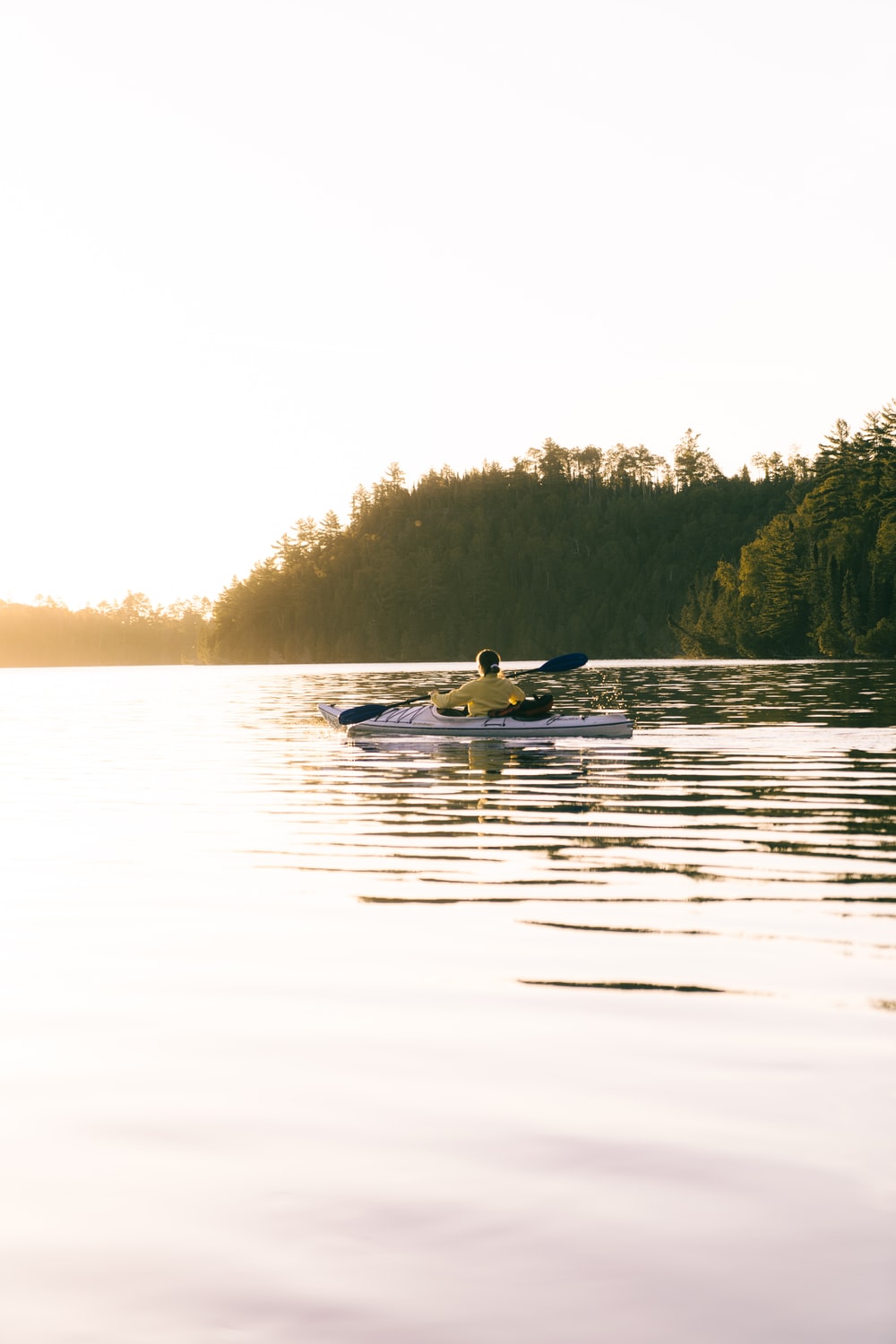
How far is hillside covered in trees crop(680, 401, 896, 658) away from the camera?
104812 mm

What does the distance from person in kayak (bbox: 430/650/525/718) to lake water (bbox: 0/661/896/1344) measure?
1039cm

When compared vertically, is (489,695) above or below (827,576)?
below

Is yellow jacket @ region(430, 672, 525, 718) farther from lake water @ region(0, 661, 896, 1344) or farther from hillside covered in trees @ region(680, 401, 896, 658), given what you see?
hillside covered in trees @ region(680, 401, 896, 658)

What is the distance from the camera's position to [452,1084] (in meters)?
5.79

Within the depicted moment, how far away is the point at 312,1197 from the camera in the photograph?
14.7 feet

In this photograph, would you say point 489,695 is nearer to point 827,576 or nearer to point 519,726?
point 519,726

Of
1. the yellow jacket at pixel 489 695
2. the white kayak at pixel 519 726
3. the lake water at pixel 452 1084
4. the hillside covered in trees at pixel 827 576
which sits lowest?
the lake water at pixel 452 1084

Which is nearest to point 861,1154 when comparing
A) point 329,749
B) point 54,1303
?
point 54,1303

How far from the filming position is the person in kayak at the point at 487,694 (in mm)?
24891

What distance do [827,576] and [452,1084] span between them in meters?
109

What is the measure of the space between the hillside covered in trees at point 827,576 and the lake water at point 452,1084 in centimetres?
9246

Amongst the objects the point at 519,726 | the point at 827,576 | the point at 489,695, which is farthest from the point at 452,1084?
the point at 827,576

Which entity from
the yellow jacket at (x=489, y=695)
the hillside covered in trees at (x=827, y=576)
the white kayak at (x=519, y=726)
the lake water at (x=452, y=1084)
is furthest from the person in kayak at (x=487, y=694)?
the hillside covered in trees at (x=827, y=576)

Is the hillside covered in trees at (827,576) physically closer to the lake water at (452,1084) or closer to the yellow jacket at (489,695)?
the yellow jacket at (489,695)
